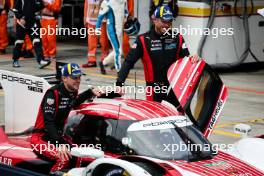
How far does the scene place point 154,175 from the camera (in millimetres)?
7508

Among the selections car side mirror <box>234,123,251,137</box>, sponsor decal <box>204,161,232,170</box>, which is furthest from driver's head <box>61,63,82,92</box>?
car side mirror <box>234,123,251,137</box>

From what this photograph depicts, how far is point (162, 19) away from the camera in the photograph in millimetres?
9664

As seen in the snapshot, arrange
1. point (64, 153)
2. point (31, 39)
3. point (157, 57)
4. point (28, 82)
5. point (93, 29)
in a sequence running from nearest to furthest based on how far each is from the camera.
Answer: point (64, 153), point (28, 82), point (157, 57), point (31, 39), point (93, 29)

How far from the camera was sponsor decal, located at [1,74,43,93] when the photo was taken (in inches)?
368

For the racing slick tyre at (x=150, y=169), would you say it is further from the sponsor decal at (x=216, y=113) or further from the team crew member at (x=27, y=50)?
the team crew member at (x=27, y=50)

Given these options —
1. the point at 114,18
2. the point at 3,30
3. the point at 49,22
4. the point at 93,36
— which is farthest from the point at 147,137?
the point at 3,30

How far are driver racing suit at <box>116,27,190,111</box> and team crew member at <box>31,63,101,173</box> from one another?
4.04 ft

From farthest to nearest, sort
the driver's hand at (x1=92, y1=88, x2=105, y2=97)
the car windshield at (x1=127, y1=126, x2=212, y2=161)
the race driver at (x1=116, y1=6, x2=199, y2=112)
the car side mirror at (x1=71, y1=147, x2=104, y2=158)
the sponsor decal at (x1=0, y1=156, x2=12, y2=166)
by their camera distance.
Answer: the race driver at (x1=116, y1=6, x2=199, y2=112), the driver's hand at (x1=92, y1=88, x2=105, y2=97), the sponsor decal at (x1=0, y1=156, x2=12, y2=166), the car windshield at (x1=127, y1=126, x2=212, y2=161), the car side mirror at (x1=71, y1=147, x2=104, y2=158)

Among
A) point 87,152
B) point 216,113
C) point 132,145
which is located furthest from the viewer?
point 216,113

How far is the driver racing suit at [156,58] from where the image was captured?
9875 mm

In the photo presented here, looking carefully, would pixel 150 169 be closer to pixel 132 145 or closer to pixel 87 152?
pixel 132 145

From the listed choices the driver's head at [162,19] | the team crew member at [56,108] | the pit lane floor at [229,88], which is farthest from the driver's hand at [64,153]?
the pit lane floor at [229,88]

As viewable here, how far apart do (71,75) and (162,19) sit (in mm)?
1557

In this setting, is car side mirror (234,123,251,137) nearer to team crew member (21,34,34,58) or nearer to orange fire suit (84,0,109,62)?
orange fire suit (84,0,109,62)
